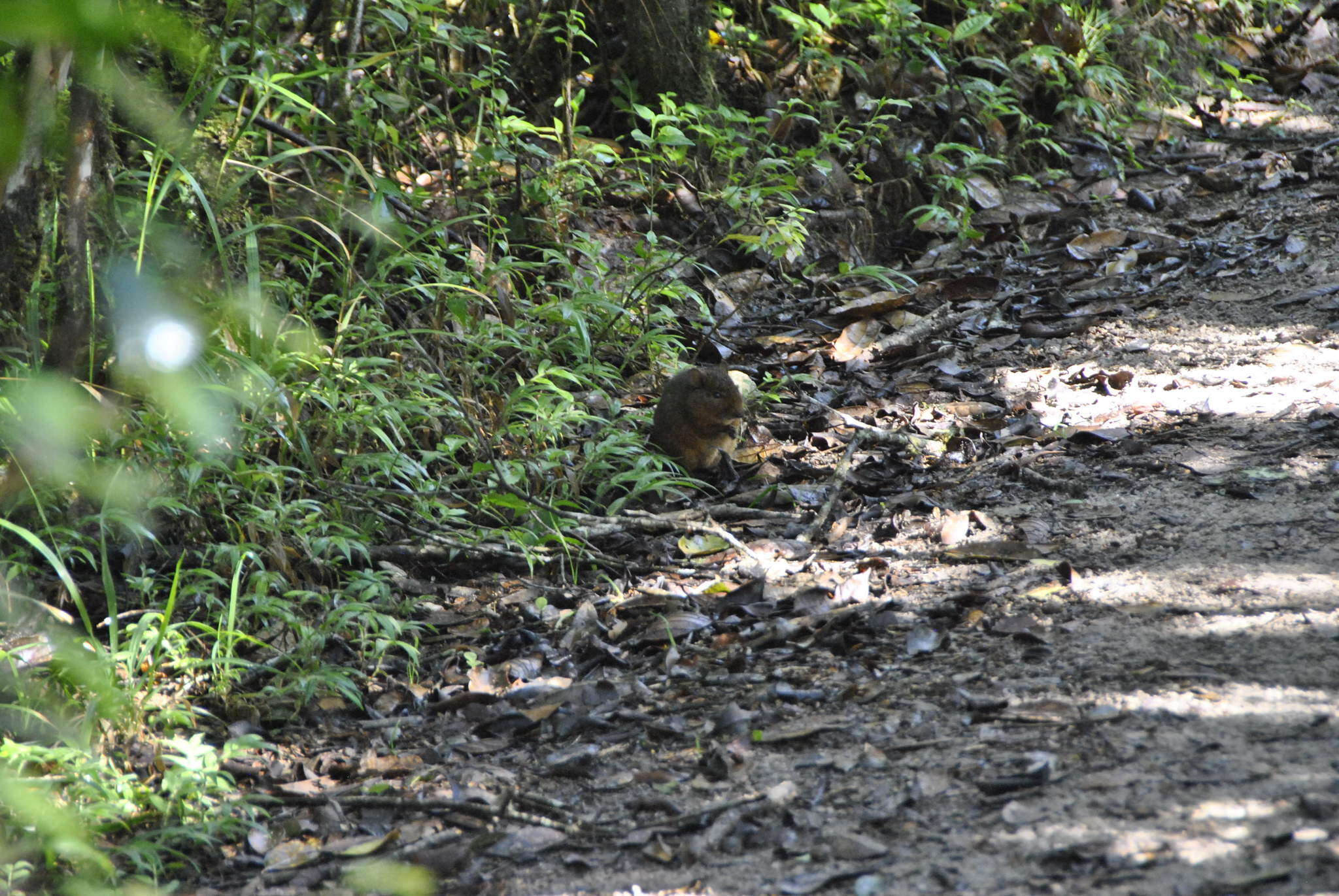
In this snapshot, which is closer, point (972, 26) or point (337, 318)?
point (337, 318)

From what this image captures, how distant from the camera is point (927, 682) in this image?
6.64ft

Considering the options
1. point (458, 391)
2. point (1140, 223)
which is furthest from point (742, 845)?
point (1140, 223)

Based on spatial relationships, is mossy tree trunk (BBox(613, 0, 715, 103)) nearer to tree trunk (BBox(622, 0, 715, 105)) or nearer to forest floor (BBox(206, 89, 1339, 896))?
tree trunk (BBox(622, 0, 715, 105))

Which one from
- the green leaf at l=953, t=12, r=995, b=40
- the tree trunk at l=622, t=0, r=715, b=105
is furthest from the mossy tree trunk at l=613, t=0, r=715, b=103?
the green leaf at l=953, t=12, r=995, b=40

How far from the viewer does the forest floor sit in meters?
1.53

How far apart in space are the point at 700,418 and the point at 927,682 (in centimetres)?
137

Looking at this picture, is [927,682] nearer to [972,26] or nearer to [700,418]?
[700,418]

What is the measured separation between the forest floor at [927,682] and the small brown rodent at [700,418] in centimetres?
16

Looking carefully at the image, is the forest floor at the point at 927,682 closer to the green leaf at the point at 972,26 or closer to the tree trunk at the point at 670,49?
the tree trunk at the point at 670,49

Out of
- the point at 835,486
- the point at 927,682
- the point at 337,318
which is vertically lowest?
the point at 927,682

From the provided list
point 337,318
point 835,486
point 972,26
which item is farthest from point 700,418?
point 972,26

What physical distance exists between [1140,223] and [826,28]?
6.55ft

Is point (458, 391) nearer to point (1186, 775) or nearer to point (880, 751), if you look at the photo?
point (880, 751)

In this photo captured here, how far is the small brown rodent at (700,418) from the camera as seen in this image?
3.20 metres
